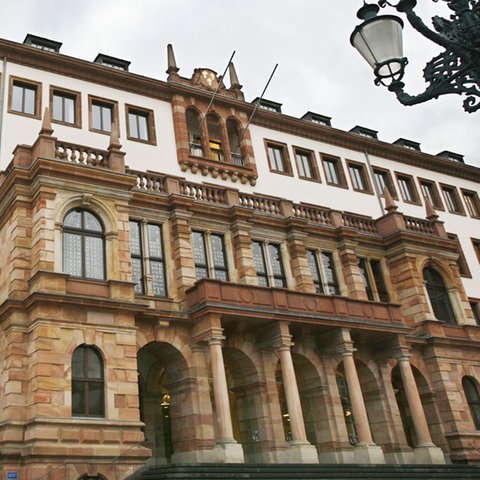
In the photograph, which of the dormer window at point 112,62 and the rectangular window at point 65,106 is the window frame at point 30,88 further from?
the dormer window at point 112,62

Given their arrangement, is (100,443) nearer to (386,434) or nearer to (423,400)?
(386,434)

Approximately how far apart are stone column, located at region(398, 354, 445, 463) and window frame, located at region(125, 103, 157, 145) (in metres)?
16.5

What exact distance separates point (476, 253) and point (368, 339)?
16.5 metres

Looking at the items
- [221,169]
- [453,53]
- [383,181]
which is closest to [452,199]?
[383,181]

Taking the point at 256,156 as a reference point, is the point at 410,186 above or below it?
above

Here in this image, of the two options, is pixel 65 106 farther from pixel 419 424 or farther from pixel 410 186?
pixel 410 186

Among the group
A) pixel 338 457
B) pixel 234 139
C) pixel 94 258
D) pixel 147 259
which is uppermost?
pixel 234 139

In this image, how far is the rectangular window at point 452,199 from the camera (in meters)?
44.4

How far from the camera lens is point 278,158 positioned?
37375 mm

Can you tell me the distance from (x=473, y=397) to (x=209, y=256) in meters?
16.1

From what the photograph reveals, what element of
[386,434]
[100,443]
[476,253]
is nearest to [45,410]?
[100,443]

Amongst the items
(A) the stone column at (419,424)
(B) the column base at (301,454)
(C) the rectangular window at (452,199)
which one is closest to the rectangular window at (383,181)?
(C) the rectangular window at (452,199)

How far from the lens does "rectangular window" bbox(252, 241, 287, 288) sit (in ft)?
99.3

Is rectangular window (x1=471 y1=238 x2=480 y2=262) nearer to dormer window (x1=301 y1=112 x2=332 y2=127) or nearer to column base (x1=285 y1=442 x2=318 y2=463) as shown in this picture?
dormer window (x1=301 y1=112 x2=332 y2=127)
